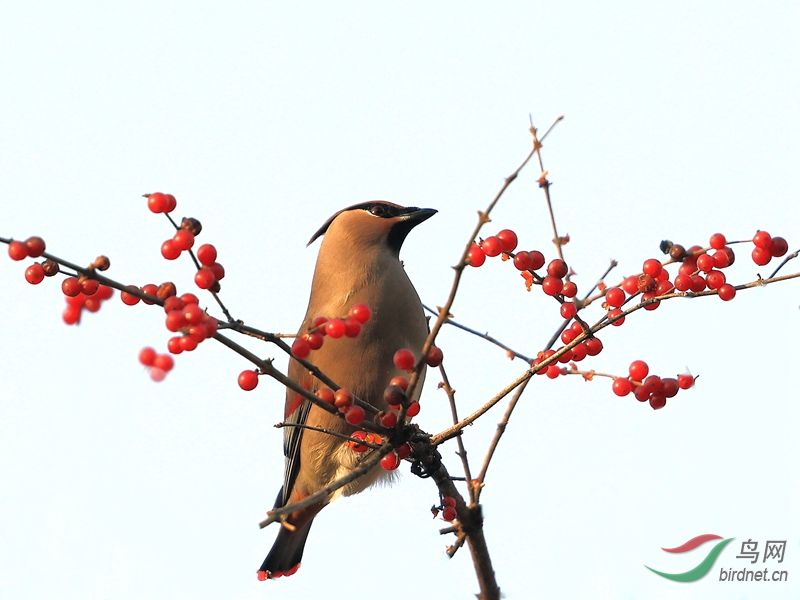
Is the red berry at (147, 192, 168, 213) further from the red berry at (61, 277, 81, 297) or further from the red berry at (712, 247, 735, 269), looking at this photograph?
the red berry at (712, 247, 735, 269)

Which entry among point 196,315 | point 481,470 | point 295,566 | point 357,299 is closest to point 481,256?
point 481,470

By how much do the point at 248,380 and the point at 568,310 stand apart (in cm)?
85

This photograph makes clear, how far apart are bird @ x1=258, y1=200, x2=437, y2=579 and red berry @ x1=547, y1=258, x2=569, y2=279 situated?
1634 mm

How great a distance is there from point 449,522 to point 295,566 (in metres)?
1.92

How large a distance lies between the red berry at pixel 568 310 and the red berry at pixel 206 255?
2.96 feet

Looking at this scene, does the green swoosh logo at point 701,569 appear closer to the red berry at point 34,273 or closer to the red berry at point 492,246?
the red berry at point 492,246

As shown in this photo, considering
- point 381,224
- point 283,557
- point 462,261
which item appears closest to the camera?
point 462,261

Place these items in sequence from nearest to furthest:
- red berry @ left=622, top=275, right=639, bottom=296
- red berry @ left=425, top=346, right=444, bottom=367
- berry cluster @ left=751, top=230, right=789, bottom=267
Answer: red berry @ left=622, top=275, right=639, bottom=296
berry cluster @ left=751, top=230, right=789, bottom=267
red berry @ left=425, top=346, right=444, bottom=367

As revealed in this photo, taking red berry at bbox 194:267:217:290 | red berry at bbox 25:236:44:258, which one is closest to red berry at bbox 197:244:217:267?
red berry at bbox 194:267:217:290

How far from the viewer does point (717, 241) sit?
2732 mm

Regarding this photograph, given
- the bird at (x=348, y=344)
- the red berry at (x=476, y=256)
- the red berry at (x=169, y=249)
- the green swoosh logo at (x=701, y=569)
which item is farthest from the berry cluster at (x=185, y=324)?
the green swoosh logo at (x=701, y=569)

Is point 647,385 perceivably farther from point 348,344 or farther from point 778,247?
point 348,344

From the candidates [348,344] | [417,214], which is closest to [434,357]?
[348,344]

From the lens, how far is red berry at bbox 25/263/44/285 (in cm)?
255
